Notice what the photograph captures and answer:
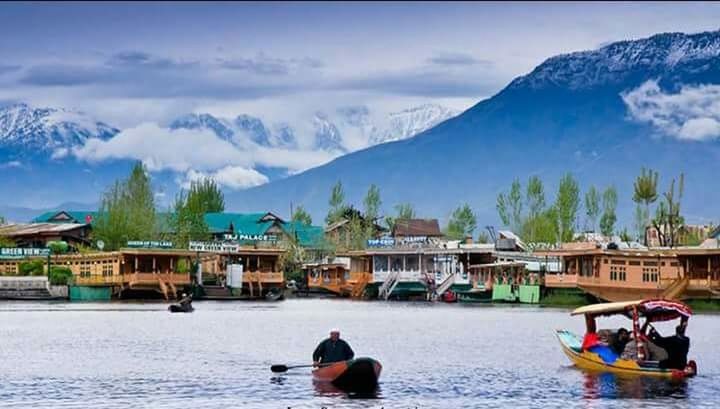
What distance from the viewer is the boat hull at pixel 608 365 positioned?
50.4 meters

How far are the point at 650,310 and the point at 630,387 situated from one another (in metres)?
3.85

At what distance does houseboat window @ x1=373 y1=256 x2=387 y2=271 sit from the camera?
5910 inches

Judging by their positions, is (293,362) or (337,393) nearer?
(337,393)

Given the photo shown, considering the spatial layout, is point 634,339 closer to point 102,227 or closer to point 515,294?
point 515,294

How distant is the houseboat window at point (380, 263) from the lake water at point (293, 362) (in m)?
46.2

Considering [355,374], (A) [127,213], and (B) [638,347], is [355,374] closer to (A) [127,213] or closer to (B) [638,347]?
(B) [638,347]

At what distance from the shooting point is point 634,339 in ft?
170

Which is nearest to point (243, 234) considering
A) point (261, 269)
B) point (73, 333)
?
point (261, 269)

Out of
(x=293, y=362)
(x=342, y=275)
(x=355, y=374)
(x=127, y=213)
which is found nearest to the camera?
(x=355, y=374)

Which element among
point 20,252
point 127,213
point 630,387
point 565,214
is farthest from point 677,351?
point 565,214

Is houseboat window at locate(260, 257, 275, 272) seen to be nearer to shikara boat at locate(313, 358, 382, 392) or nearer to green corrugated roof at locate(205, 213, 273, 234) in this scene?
green corrugated roof at locate(205, 213, 273, 234)

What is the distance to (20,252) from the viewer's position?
138500 mm

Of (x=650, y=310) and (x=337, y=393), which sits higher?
(x=650, y=310)

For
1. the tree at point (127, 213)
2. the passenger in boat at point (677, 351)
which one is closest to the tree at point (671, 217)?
the tree at point (127, 213)
